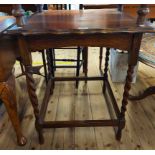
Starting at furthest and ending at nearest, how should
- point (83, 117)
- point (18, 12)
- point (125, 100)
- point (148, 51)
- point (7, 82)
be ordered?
point (83, 117) → point (148, 51) → point (125, 100) → point (7, 82) → point (18, 12)

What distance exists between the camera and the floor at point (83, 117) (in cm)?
126

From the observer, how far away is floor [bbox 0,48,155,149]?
126 cm

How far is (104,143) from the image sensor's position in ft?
4.12

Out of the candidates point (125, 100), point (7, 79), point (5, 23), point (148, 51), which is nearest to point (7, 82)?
point (7, 79)

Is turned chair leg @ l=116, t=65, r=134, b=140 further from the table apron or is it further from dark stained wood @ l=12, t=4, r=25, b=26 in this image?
dark stained wood @ l=12, t=4, r=25, b=26

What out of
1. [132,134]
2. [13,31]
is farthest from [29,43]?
[132,134]

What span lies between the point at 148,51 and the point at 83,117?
0.74 meters

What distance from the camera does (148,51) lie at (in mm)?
1260

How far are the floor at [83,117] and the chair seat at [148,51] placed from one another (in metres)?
0.55

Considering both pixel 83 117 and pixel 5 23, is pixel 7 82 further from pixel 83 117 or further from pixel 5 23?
pixel 83 117

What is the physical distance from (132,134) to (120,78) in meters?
0.80

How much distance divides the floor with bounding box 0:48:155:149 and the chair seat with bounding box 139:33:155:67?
55 centimetres

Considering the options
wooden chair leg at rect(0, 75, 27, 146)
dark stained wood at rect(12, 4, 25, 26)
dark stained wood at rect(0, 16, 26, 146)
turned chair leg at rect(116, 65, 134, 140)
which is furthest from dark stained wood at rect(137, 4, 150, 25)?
wooden chair leg at rect(0, 75, 27, 146)

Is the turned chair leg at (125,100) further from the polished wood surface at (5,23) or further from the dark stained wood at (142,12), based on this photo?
the polished wood surface at (5,23)
